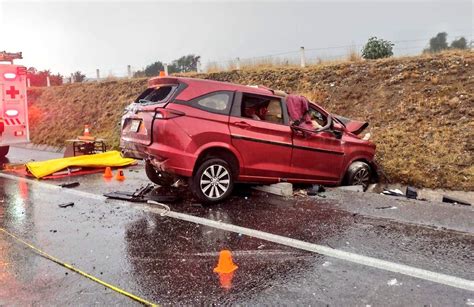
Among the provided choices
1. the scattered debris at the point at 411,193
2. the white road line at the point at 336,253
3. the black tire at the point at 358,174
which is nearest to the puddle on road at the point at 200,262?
the white road line at the point at 336,253

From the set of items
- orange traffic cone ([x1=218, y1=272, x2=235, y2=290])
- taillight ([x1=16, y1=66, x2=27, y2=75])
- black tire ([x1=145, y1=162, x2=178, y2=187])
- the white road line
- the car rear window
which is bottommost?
orange traffic cone ([x1=218, y1=272, x2=235, y2=290])

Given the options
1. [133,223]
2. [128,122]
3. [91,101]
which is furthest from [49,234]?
[91,101]

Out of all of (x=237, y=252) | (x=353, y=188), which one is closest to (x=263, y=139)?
(x=353, y=188)

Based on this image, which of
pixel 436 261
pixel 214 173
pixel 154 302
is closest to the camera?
pixel 154 302

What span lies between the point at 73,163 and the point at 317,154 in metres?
5.57

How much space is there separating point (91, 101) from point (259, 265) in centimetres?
1688

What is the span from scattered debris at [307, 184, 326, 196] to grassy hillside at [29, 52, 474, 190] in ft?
7.09

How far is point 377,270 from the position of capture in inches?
160

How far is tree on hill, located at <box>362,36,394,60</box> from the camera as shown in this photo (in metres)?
15.1

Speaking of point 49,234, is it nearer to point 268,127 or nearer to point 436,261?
point 268,127

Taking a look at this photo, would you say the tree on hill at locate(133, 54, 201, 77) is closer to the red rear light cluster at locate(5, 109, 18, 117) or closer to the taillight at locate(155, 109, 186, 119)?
the red rear light cluster at locate(5, 109, 18, 117)

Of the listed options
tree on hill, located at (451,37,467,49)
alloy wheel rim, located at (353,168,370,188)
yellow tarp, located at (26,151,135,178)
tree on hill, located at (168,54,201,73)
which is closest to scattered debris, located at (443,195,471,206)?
alloy wheel rim, located at (353,168,370,188)

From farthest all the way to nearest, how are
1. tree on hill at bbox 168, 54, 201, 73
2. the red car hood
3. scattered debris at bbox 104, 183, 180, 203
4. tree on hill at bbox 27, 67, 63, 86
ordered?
tree on hill at bbox 27, 67, 63, 86, tree on hill at bbox 168, 54, 201, 73, the red car hood, scattered debris at bbox 104, 183, 180, 203

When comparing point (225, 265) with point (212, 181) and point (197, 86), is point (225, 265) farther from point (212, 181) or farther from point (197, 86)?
point (197, 86)
